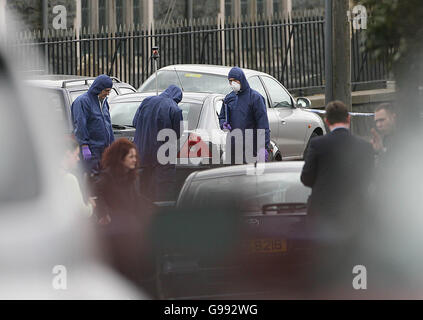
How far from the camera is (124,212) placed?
252 inches

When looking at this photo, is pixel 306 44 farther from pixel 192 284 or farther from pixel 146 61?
pixel 192 284

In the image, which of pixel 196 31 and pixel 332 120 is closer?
pixel 332 120

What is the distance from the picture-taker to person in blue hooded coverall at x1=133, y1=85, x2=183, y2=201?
39.7ft

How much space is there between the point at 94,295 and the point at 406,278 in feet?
10.2

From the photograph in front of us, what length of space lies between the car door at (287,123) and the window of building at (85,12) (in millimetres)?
11347

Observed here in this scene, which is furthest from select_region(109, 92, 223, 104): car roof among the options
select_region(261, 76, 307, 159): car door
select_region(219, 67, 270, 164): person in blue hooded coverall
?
select_region(261, 76, 307, 159): car door

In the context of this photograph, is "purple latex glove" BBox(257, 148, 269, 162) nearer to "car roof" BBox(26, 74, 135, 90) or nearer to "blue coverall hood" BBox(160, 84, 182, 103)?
"blue coverall hood" BBox(160, 84, 182, 103)

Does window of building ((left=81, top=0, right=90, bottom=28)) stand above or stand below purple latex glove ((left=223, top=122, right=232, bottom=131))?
above

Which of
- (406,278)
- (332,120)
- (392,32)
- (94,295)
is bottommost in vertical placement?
(406,278)

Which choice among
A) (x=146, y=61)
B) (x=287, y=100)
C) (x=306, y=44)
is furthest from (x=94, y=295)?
(x=306, y=44)

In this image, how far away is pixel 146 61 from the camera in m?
24.3

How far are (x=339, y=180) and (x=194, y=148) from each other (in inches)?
233

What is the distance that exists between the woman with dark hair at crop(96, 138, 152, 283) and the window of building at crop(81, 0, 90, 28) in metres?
20.7

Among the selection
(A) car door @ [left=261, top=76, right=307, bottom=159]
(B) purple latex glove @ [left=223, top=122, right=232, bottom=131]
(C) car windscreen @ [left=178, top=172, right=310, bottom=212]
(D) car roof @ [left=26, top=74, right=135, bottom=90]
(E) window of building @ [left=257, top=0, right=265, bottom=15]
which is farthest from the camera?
(E) window of building @ [left=257, top=0, right=265, bottom=15]
